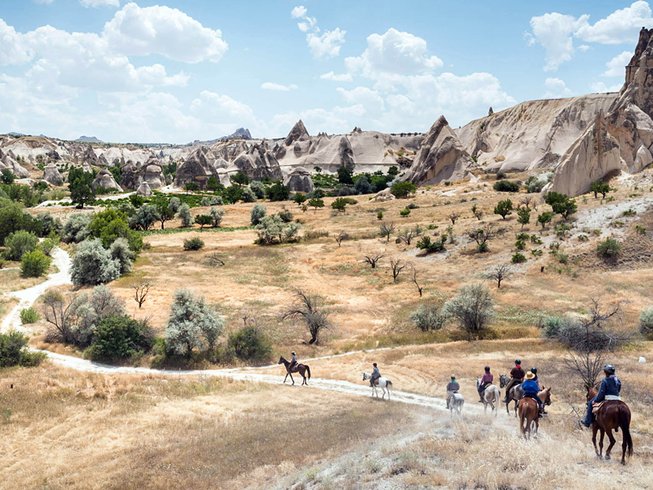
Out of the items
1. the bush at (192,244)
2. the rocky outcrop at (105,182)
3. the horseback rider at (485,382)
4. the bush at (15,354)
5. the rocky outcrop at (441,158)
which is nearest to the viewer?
the horseback rider at (485,382)

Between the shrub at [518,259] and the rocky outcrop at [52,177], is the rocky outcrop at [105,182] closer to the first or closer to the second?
the rocky outcrop at [52,177]

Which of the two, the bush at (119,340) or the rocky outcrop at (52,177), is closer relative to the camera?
the bush at (119,340)

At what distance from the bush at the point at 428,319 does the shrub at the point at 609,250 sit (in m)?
18.5

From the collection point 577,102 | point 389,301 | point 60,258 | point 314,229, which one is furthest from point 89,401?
point 577,102

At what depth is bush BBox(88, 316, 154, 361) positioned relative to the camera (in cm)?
2644

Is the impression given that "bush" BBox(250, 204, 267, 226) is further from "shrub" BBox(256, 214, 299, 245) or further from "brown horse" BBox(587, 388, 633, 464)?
"brown horse" BBox(587, 388, 633, 464)

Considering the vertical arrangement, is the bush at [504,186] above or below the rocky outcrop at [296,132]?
below

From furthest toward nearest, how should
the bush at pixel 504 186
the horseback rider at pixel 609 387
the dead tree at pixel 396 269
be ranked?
the bush at pixel 504 186
the dead tree at pixel 396 269
the horseback rider at pixel 609 387

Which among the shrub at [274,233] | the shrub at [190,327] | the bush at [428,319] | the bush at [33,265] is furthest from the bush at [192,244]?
the bush at [428,319]

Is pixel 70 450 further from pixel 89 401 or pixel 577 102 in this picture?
pixel 577 102

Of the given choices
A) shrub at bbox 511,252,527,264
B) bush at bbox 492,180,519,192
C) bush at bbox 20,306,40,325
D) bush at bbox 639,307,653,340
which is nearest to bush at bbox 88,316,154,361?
bush at bbox 20,306,40,325

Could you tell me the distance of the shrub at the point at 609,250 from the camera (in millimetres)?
40219

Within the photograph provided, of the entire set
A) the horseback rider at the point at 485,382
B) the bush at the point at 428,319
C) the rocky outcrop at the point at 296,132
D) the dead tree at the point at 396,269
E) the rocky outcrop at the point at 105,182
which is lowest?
the horseback rider at the point at 485,382

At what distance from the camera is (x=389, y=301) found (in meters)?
36.7
